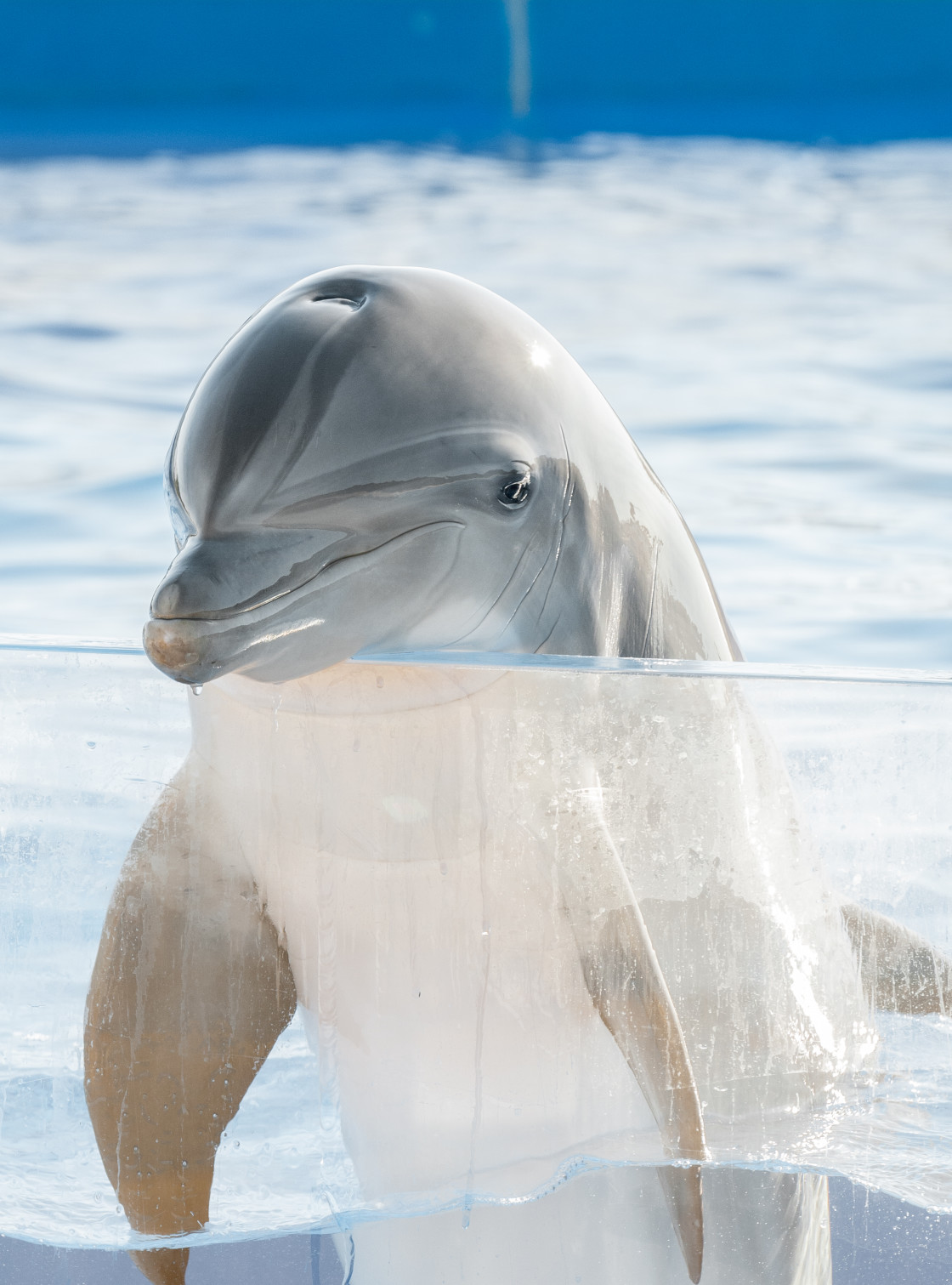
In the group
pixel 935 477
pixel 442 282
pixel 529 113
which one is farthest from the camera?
pixel 529 113

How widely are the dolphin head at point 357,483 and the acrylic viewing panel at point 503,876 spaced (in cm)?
15

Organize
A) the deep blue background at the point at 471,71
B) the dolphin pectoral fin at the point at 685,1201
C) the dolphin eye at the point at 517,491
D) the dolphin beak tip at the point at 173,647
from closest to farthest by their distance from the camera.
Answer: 1. the dolphin beak tip at the point at 173,647
2. the dolphin eye at the point at 517,491
3. the dolphin pectoral fin at the point at 685,1201
4. the deep blue background at the point at 471,71

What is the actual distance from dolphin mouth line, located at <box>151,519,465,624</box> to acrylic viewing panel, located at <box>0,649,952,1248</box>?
0.21 meters

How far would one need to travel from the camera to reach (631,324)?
1334 cm

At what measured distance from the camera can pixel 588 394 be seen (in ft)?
6.14

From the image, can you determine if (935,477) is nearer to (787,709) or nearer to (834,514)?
(834,514)

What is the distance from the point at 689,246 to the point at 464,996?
15.7 m

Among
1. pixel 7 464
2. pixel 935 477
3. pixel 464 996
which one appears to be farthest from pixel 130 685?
pixel 935 477

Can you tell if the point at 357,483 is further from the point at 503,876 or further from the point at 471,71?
the point at 471,71

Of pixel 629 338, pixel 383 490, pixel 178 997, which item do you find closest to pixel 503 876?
pixel 178 997

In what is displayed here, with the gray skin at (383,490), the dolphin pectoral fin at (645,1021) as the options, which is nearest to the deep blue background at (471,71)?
the gray skin at (383,490)

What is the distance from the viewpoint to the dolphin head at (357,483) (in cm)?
140

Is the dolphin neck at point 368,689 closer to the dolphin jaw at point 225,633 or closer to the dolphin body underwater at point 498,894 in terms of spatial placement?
the dolphin body underwater at point 498,894

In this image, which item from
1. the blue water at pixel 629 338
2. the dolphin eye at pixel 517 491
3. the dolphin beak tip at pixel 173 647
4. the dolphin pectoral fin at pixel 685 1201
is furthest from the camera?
the blue water at pixel 629 338
